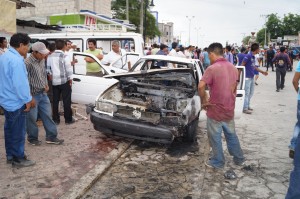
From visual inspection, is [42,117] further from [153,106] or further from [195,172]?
[195,172]

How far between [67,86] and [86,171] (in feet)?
8.43

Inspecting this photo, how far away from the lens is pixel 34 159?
4.75 meters

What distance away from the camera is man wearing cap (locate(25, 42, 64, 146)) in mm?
4984

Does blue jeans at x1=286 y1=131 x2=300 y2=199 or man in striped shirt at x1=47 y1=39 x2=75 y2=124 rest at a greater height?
man in striped shirt at x1=47 y1=39 x2=75 y2=124

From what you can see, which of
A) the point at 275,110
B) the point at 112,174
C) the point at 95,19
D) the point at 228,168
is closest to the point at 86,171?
the point at 112,174

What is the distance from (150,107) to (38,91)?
1.88 m

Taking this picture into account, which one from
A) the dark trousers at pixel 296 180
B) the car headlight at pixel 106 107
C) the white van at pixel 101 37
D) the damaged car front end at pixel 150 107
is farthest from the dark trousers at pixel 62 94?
the dark trousers at pixel 296 180

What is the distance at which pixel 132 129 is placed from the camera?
522cm

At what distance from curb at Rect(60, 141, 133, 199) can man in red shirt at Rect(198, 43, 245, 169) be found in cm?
160

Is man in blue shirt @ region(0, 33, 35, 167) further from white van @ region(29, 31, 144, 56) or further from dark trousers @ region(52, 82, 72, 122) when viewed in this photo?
white van @ region(29, 31, 144, 56)

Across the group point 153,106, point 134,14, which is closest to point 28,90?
point 153,106

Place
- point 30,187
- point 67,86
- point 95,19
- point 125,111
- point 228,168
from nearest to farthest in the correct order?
point 30,187 < point 228,168 < point 125,111 < point 67,86 < point 95,19

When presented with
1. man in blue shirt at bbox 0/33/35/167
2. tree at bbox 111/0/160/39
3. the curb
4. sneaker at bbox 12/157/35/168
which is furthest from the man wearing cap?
tree at bbox 111/0/160/39

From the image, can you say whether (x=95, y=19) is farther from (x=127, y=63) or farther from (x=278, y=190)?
(x=278, y=190)
